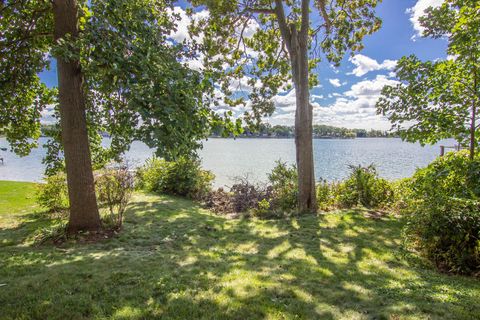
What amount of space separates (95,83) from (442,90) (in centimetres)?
746

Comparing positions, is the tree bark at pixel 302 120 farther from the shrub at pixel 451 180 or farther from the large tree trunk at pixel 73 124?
the large tree trunk at pixel 73 124

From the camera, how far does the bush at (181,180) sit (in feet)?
41.4

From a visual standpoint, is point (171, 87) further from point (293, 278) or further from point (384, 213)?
point (384, 213)

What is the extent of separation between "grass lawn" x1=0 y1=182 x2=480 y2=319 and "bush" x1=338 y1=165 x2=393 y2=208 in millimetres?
2146

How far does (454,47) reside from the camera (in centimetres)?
541

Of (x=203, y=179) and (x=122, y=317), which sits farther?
(x=203, y=179)

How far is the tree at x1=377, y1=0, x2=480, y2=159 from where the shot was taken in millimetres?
5590

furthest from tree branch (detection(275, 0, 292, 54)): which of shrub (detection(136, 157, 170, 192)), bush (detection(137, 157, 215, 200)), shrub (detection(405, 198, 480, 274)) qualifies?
shrub (detection(136, 157, 170, 192))

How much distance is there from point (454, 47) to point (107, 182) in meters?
8.47

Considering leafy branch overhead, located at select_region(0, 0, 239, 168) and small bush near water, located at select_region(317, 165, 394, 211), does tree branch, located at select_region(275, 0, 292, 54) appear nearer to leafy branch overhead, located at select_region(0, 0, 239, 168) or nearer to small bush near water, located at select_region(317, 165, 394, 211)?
leafy branch overhead, located at select_region(0, 0, 239, 168)

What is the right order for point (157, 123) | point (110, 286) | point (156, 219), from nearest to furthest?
point (110, 286), point (157, 123), point (156, 219)

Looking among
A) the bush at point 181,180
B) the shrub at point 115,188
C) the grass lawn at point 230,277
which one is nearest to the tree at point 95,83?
the shrub at point 115,188

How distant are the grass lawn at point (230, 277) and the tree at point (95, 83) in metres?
1.77

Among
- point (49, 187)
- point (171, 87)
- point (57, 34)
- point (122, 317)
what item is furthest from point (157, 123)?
point (49, 187)
